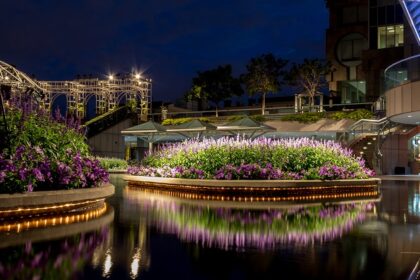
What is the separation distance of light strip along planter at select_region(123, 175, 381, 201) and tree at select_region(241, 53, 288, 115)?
122ft

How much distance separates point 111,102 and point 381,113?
85.0ft

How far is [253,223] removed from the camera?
9734 mm

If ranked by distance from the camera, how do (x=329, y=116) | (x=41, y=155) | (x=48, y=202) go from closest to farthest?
(x=48, y=202) → (x=41, y=155) → (x=329, y=116)

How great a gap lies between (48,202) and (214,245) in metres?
3.40

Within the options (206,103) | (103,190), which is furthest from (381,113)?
(206,103)

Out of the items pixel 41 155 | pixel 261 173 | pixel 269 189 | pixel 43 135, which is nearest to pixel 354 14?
pixel 261 173

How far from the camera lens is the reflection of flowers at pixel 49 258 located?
18.1 ft

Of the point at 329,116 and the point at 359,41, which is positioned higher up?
the point at 359,41

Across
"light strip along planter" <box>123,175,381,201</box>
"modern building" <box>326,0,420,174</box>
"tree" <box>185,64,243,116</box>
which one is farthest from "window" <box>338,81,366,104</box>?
"light strip along planter" <box>123,175,381,201</box>

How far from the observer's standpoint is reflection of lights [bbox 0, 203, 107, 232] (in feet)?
27.3

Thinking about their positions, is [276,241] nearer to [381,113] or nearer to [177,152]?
[177,152]

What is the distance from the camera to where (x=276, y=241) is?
777 centimetres

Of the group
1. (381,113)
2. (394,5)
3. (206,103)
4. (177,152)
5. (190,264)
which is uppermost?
(394,5)

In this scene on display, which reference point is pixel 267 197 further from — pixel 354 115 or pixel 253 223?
pixel 354 115
